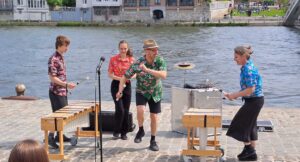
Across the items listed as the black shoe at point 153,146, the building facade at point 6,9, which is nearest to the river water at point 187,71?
the black shoe at point 153,146

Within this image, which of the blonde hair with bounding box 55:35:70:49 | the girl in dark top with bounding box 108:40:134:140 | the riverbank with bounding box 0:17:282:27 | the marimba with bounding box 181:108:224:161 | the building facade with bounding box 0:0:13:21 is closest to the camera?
the marimba with bounding box 181:108:224:161

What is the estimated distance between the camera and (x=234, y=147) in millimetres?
9469

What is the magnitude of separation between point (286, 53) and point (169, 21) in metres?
53.8

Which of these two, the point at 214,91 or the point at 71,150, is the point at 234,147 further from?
the point at 71,150

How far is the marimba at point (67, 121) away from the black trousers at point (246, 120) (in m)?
2.42

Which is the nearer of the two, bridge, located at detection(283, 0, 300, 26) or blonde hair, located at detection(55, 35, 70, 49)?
blonde hair, located at detection(55, 35, 70, 49)

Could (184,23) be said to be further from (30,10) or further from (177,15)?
(30,10)

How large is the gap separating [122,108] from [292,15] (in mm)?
78641

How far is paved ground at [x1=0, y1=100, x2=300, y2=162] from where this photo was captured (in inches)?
348

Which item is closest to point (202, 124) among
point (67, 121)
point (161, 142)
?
point (67, 121)

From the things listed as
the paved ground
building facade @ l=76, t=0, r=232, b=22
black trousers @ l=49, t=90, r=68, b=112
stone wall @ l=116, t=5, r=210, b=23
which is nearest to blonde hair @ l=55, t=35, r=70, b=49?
black trousers @ l=49, t=90, r=68, b=112

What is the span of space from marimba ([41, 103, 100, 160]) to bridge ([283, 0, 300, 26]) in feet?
240

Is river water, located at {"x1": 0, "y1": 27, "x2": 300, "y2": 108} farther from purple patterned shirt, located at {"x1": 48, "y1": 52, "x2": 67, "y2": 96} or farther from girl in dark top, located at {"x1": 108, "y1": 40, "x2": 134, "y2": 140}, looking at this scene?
purple patterned shirt, located at {"x1": 48, "y1": 52, "x2": 67, "y2": 96}

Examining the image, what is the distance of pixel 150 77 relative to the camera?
28.8ft
